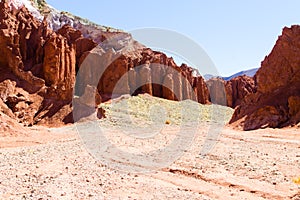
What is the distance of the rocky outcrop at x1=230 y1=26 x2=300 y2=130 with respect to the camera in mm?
27172

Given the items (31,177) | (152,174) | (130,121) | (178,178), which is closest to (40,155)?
(31,177)

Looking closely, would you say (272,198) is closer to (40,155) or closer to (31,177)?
(31,177)

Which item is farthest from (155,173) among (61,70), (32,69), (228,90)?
(228,90)

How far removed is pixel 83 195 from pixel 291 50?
95.8 ft

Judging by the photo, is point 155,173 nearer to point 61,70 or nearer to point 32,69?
point 61,70

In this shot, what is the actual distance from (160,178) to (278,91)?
24340 millimetres

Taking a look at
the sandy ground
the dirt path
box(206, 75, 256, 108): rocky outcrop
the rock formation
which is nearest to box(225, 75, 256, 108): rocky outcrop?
box(206, 75, 256, 108): rocky outcrop

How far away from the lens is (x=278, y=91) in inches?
1192

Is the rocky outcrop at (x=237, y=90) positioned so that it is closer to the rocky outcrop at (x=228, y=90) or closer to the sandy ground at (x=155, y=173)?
the rocky outcrop at (x=228, y=90)

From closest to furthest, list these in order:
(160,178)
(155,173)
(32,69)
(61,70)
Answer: (160,178), (155,173), (32,69), (61,70)

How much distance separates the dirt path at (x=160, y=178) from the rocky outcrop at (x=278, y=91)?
14580mm

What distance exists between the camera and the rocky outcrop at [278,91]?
27.2 m

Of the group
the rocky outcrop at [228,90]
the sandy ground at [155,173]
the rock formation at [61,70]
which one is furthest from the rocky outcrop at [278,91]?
the rocky outcrop at [228,90]

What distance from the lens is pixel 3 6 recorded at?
39281 mm
